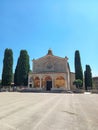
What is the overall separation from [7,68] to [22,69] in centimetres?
374

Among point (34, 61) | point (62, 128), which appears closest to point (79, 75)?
point (34, 61)

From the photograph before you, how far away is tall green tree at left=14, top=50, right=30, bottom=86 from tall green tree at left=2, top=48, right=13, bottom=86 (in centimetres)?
199

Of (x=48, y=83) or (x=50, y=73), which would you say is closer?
(x=50, y=73)

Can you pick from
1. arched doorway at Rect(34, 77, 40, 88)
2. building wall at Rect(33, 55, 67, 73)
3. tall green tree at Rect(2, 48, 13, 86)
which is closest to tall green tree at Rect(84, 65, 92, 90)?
building wall at Rect(33, 55, 67, 73)

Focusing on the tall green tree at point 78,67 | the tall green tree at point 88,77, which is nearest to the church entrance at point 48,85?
the tall green tree at point 78,67

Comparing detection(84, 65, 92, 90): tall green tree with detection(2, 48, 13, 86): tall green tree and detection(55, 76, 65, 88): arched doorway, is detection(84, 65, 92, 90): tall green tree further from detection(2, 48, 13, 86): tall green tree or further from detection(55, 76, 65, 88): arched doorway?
detection(2, 48, 13, 86): tall green tree

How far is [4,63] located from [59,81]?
1512cm

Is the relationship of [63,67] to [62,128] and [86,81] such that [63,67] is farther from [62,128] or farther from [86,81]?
[62,128]

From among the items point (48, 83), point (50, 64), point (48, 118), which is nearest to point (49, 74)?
point (48, 83)

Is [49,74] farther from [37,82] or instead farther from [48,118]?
[48,118]

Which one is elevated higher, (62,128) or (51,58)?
(51,58)

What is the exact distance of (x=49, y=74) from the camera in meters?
40.2

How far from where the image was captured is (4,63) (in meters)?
45.3

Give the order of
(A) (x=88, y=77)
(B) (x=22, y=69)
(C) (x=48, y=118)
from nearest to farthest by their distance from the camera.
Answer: (C) (x=48, y=118)
(B) (x=22, y=69)
(A) (x=88, y=77)
